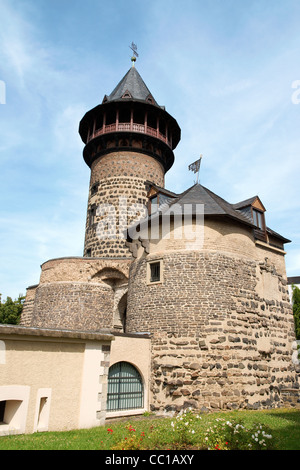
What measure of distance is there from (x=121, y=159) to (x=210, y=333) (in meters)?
13.6

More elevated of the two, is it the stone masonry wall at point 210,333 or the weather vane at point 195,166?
the weather vane at point 195,166

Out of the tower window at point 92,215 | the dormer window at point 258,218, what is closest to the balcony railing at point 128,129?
Result: the tower window at point 92,215

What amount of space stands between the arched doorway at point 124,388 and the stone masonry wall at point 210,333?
53 centimetres

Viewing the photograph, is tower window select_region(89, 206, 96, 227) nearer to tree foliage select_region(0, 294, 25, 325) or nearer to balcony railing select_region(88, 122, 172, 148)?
balcony railing select_region(88, 122, 172, 148)

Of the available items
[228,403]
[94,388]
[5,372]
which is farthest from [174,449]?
[228,403]

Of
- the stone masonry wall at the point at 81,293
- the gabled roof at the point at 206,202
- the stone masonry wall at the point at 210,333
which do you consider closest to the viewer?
the stone masonry wall at the point at 210,333

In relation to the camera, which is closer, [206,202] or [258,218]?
[206,202]

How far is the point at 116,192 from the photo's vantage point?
21031mm

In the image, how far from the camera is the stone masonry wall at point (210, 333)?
431 inches

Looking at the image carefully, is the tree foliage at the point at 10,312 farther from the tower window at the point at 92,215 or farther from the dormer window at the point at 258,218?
the dormer window at the point at 258,218

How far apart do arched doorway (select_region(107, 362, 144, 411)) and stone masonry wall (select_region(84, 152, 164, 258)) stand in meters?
8.96

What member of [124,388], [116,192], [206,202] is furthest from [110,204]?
[124,388]

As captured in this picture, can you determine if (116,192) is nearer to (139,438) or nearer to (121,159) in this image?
(121,159)

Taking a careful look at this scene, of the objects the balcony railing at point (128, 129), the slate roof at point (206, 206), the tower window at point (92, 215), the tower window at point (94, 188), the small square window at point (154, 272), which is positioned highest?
the balcony railing at point (128, 129)
